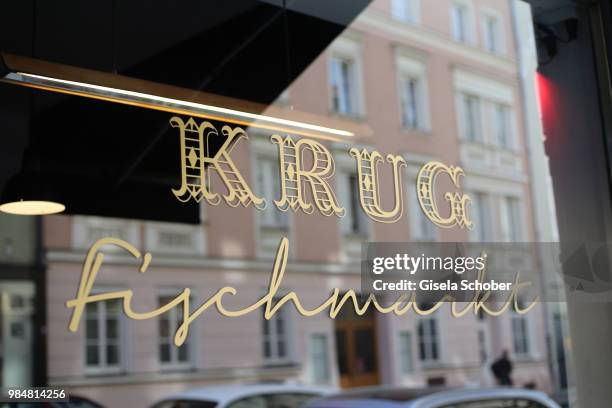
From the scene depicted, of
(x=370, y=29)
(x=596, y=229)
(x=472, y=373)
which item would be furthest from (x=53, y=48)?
(x=472, y=373)

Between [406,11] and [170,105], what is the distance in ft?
39.4

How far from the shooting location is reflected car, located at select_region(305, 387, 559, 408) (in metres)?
5.06

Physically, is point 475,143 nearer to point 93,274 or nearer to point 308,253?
point 308,253

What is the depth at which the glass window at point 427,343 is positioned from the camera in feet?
53.6

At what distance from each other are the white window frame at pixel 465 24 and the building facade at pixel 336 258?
0.03 metres

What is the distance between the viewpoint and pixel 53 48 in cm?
433

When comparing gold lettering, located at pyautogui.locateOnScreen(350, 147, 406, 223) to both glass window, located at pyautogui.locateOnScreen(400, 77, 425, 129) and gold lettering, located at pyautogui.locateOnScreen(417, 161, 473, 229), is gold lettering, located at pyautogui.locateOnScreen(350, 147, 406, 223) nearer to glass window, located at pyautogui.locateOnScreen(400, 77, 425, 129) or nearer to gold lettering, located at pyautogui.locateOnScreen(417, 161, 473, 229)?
gold lettering, located at pyautogui.locateOnScreen(417, 161, 473, 229)

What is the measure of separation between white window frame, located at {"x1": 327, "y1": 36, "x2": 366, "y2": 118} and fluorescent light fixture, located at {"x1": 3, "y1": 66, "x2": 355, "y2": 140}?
1103cm

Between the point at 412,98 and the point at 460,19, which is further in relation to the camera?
the point at 412,98

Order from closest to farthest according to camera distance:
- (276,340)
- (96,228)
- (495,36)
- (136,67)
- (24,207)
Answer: (24,207) < (136,67) < (96,228) < (495,36) < (276,340)

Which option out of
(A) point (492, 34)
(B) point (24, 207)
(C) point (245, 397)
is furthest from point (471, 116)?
(B) point (24, 207)

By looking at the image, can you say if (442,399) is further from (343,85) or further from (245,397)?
(343,85)

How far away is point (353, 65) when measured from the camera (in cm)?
1535

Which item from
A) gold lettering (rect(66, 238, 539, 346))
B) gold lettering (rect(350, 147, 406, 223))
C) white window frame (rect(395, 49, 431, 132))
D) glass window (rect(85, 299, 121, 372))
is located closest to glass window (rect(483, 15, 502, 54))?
white window frame (rect(395, 49, 431, 132))
